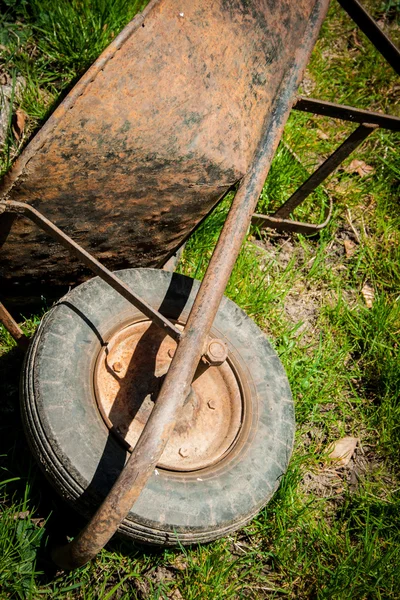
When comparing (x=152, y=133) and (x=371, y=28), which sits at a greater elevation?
(x=371, y=28)

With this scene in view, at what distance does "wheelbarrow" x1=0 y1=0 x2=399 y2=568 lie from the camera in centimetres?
166

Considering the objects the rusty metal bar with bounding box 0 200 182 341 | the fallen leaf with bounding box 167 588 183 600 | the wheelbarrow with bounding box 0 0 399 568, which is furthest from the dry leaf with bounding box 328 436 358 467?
the rusty metal bar with bounding box 0 200 182 341

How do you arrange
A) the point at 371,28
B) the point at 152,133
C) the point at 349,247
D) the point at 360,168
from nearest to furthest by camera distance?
the point at 152,133
the point at 371,28
the point at 349,247
the point at 360,168

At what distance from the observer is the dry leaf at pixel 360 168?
11.7 ft

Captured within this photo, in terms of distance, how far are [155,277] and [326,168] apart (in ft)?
4.05

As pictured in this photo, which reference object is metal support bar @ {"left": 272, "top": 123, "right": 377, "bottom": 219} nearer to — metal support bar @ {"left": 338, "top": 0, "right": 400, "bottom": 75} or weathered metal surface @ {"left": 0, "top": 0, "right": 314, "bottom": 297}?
metal support bar @ {"left": 338, "top": 0, "right": 400, "bottom": 75}

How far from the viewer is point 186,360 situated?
1.60 m

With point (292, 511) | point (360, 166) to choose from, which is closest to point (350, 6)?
point (360, 166)

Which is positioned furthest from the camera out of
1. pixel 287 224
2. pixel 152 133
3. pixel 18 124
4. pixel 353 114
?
pixel 287 224

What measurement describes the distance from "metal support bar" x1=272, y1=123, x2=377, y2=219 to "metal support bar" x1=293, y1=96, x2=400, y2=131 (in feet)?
0.17

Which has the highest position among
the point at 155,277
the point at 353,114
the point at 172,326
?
the point at 353,114

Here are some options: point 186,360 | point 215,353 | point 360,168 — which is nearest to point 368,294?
point 360,168

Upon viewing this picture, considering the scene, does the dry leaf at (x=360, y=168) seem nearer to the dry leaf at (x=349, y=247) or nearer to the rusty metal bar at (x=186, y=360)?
the dry leaf at (x=349, y=247)

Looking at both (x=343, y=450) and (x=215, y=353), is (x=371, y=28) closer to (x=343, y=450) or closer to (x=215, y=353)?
(x=215, y=353)
